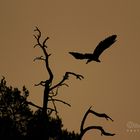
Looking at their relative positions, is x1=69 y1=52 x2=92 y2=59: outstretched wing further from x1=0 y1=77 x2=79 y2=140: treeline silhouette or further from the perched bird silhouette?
x1=0 y1=77 x2=79 y2=140: treeline silhouette

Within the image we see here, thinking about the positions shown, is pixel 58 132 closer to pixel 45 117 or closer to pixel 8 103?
pixel 8 103

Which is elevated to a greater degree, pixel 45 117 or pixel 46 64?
pixel 46 64

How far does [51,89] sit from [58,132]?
38.7ft

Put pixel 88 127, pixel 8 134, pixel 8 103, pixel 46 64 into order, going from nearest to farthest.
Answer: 1. pixel 88 127
2. pixel 46 64
3. pixel 8 134
4. pixel 8 103

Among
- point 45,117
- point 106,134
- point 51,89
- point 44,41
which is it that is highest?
point 44,41

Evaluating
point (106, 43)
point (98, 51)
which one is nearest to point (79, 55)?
point (98, 51)

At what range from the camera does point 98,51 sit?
16.0 meters

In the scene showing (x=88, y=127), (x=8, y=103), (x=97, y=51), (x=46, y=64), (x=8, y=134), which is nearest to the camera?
(x=97, y=51)

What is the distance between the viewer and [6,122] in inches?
1071

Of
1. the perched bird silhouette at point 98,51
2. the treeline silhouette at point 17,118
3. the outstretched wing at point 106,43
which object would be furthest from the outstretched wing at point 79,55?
the treeline silhouette at point 17,118

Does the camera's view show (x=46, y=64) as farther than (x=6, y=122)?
No

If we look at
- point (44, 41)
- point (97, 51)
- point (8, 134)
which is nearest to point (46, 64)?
point (44, 41)

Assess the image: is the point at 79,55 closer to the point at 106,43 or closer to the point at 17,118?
the point at 106,43

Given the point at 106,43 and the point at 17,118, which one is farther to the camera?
the point at 17,118
